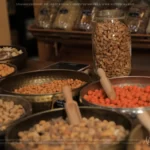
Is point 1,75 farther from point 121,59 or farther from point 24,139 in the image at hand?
point 24,139

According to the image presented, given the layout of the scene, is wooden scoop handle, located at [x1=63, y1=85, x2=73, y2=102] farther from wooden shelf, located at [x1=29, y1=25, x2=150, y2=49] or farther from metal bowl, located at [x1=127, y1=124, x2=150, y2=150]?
wooden shelf, located at [x1=29, y1=25, x2=150, y2=49]

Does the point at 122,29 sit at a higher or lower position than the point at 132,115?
higher

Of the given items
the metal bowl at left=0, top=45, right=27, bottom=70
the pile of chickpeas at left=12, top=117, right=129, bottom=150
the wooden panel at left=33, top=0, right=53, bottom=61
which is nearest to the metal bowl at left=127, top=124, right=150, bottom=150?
the pile of chickpeas at left=12, top=117, right=129, bottom=150

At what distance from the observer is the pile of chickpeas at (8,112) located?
1.12 m

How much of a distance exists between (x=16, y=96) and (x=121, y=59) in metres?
0.43

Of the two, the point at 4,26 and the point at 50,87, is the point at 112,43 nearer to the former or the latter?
the point at 50,87

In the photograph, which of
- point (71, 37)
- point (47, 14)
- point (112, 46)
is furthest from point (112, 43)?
point (47, 14)

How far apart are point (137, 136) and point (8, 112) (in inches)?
19.2

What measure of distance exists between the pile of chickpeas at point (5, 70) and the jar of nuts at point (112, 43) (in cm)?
40

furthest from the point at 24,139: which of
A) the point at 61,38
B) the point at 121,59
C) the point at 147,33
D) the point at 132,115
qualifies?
the point at 61,38

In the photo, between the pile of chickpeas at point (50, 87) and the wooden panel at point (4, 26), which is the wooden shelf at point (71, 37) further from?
the pile of chickpeas at point (50, 87)

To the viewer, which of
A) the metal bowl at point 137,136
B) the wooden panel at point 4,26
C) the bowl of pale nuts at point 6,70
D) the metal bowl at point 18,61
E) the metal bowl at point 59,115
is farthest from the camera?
the wooden panel at point 4,26

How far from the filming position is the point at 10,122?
1081mm

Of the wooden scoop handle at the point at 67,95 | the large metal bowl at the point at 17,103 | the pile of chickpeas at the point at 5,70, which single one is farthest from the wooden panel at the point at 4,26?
the wooden scoop handle at the point at 67,95
